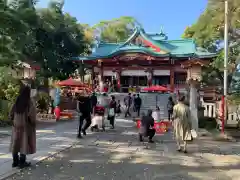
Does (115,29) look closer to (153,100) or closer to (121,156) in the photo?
(153,100)

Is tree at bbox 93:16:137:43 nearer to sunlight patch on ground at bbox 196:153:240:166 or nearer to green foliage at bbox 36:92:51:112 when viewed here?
green foliage at bbox 36:92:51:112

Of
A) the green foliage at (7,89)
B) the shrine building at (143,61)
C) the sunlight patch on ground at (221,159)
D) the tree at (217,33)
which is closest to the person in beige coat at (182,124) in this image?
the sunlight patch on ground at (221,159)

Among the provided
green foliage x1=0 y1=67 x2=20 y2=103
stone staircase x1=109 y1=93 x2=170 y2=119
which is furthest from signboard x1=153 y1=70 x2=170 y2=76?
green foliage x1=0 y1=67 x2=20 y2=103

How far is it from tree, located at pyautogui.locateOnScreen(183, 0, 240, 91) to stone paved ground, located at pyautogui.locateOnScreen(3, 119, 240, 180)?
26.4 feet

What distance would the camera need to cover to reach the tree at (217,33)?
15628 mm

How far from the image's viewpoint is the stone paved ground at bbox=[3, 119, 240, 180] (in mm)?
5758

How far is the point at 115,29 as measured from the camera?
47.0 meters

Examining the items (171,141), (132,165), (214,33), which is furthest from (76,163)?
(214,33)

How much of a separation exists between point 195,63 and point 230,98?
2072 mm

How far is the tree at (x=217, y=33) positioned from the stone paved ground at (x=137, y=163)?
26.4 feet

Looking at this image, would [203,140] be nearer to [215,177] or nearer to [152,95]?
[215,177]

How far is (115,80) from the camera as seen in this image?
1294 inches

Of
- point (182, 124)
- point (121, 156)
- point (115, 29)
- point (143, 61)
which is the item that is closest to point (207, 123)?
point (182, 124)

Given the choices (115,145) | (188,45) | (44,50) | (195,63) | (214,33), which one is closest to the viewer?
(115,145)
